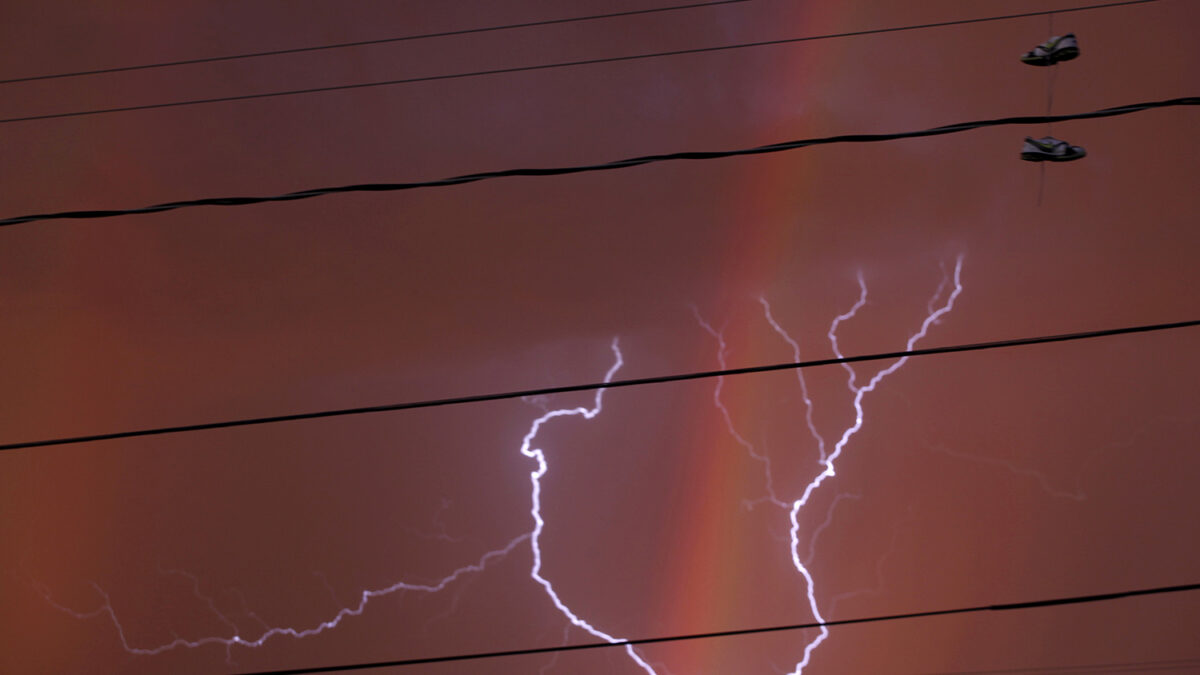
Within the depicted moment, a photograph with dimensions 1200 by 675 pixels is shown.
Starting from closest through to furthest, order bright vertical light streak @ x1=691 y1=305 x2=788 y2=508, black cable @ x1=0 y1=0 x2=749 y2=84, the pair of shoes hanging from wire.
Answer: the pair of shoes hanging from wire → black cable @ x1=0 y1=0 x2=749 y2=84 → bright vertical light streak @ x1=691 y1=305 x2=788 y2=508

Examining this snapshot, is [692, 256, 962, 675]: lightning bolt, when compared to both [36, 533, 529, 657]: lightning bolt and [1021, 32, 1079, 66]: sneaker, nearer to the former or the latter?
[36, 533, 529, 657]: lightning bolt

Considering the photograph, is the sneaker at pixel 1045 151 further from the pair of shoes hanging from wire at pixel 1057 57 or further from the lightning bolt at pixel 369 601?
the lightning bolt at pixel 369 601

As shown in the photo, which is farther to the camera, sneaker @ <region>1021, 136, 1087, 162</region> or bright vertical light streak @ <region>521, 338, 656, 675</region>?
bright vertical light streak @ <region>521, 338, 656, 675</region>

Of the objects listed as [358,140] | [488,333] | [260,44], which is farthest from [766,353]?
[260,44]

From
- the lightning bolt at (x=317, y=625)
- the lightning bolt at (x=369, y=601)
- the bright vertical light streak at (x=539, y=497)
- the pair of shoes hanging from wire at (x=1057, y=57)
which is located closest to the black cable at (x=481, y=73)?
the bright vertical light streak at (x=539, y=497)

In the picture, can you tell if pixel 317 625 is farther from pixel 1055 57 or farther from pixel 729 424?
pixel 1055 57

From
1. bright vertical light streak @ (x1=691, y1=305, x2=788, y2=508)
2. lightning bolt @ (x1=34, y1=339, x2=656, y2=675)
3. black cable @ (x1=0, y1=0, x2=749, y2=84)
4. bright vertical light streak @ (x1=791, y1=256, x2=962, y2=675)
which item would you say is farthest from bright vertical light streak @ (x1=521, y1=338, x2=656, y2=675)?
black cable @ (x1=0, y1=0, x2=749, y2=84)

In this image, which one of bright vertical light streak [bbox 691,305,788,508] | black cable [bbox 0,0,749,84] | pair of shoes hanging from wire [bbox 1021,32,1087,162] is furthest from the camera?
bright vertical light streak [bbox 691,305,788,508]
